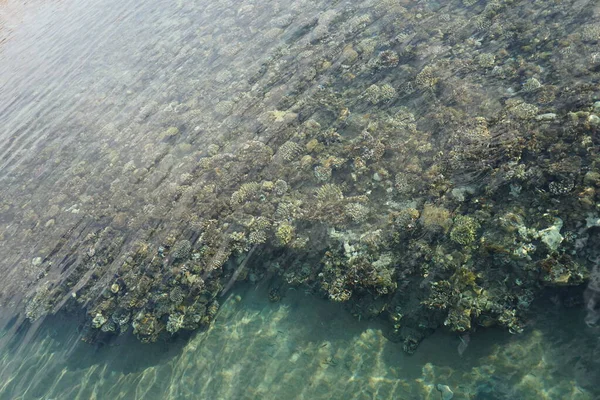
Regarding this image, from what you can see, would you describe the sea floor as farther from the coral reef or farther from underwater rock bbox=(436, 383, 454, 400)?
the coral reef

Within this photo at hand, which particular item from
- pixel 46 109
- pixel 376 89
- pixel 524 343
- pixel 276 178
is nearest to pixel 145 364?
pixel 276 178

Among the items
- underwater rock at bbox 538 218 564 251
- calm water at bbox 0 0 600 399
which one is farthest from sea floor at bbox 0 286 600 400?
underwater rock at bbox 538 218 564 251

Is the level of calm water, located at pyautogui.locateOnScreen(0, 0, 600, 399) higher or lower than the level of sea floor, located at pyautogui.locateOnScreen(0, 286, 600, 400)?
higher

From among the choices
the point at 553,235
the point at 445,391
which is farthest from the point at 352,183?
the point at 445,391

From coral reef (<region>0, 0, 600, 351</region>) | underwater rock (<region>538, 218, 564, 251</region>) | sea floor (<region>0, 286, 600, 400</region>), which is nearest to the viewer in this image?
sea floor (<region>0, 286, 600, 400</region>)

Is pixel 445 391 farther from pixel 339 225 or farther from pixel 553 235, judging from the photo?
pixel 339 225

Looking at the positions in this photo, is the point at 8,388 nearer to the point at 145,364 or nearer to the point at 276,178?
the point at 145,364
